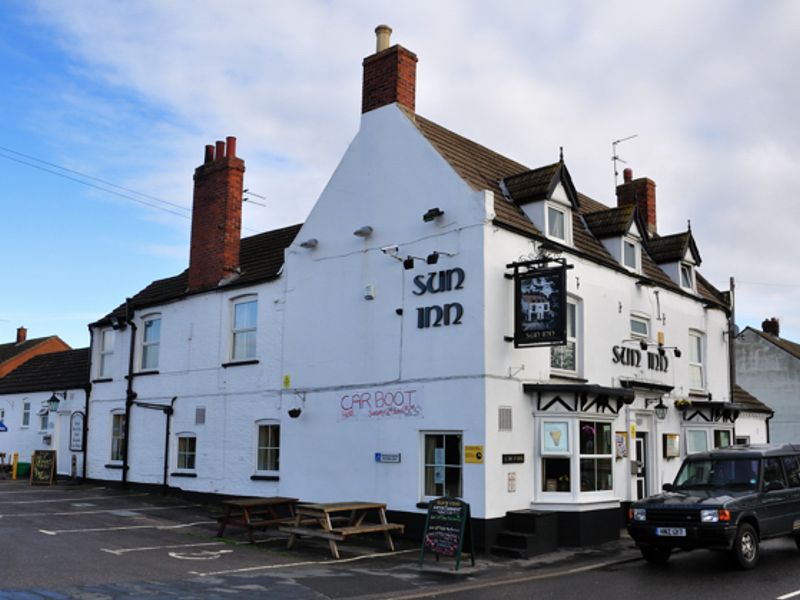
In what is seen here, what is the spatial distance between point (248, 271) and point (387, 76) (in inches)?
267

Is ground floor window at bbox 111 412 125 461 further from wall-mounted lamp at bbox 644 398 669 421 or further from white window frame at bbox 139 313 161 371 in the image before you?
wall-mounted lamp at bbox 644 398 669 421

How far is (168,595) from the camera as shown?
401 inches

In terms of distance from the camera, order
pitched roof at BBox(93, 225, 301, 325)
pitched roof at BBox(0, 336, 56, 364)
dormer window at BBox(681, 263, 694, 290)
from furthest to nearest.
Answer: pitched roof at BBox(0, 336, 56, 364), dormer window at BBox(681, 263, 694, 290), pitched roof at BBox(93, 225, 301, 325)

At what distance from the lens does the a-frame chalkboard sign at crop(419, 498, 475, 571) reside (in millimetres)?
12711

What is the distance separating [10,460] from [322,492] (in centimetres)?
2071

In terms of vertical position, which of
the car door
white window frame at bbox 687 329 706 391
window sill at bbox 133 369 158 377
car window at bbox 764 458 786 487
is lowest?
the car door

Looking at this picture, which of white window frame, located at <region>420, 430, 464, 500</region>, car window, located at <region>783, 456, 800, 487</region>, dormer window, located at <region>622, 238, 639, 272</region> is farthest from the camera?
dormer window, located at <region>622, 238, 639, 272</region>

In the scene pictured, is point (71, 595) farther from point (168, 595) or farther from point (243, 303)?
point (243, 303)

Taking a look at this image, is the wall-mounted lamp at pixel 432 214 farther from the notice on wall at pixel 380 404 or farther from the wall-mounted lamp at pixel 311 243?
the notice on wall at pixel 380 404

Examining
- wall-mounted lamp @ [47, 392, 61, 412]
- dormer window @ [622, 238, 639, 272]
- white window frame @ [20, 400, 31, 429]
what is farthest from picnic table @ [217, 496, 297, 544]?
white window frame @ [20, 400, 31, 429]

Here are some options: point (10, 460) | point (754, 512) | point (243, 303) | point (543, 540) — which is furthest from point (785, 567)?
point (10, 460)

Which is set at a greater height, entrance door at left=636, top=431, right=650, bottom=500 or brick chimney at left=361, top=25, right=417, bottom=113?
brick chimney at left=361, top=25, right=417, bottom=113

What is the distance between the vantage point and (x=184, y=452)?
21.8 metres

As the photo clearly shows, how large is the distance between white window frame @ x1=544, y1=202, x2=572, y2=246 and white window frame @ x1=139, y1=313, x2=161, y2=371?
12.4 m
